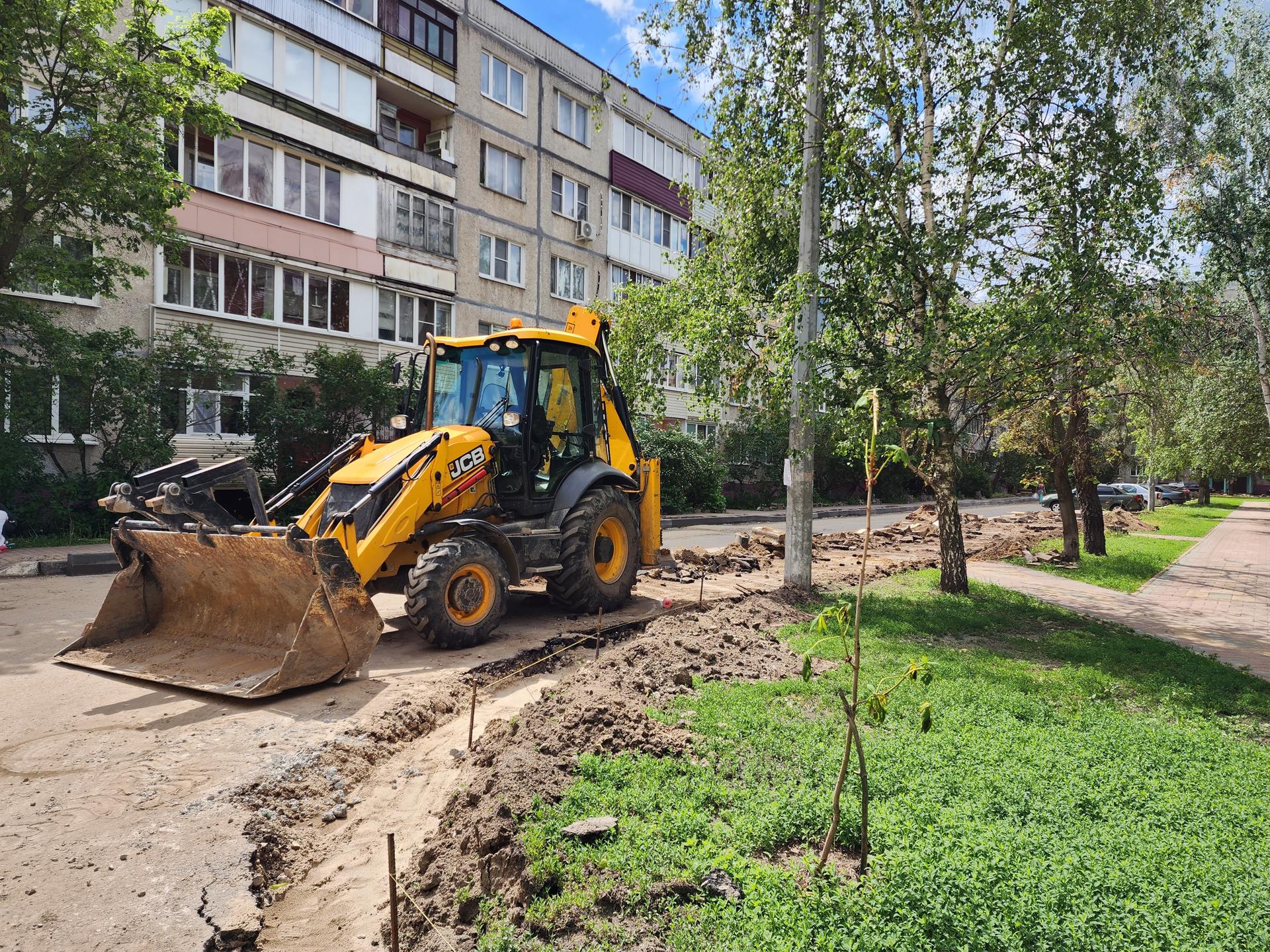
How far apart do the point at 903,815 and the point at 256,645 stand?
5246mm

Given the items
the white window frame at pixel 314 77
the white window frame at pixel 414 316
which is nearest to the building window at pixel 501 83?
the white window frame at pixel 314 77

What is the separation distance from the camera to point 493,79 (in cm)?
2644

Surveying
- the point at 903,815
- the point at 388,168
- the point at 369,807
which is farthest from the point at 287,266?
the point at 903,815

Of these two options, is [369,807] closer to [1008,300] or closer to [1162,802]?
[1162,802]

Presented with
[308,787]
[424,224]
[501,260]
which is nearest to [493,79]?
[501,260]

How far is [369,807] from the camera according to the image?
4547 millimetres

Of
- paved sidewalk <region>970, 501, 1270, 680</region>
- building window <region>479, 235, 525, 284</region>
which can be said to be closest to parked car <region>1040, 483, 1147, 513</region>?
paved sidewalk <region>970, 501, 1270, 680</region>

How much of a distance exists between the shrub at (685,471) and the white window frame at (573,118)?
36.9 feet

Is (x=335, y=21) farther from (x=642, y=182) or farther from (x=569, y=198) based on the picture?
(x=642, y=182)

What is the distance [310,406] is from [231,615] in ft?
42.0

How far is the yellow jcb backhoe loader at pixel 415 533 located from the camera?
6332mm

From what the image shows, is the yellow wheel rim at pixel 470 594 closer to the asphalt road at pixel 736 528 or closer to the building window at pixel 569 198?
the asphalt road at pixel 736 528

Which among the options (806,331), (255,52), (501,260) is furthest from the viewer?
(501,260)

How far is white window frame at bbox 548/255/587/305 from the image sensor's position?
95.6 ft
